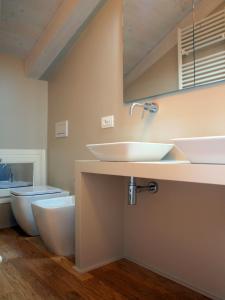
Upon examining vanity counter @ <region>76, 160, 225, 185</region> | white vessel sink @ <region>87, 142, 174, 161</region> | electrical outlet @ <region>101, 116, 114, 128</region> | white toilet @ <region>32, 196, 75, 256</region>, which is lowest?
white toilet @ <region>32, 196, 75, 256</region>

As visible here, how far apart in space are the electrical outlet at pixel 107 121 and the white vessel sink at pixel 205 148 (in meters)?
1.10

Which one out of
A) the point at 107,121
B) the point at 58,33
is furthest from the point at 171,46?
the point at 58,33

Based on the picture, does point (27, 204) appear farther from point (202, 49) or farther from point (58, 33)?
point (202, 49)

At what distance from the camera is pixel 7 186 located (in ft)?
8.82

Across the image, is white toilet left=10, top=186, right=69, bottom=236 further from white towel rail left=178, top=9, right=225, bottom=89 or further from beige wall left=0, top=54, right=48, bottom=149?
white towel rail left=178, top=9, right=225, bottom=89

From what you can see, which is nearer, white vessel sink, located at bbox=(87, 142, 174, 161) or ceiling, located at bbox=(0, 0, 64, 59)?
white vessel sink, located at bbox=(87, 142, 174, 161)

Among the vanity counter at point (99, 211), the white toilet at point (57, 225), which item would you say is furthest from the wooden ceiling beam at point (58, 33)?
the white toilet at point (57, 225)

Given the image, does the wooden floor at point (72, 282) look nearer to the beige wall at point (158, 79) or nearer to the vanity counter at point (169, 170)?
the vanity counter at point (169, 170)

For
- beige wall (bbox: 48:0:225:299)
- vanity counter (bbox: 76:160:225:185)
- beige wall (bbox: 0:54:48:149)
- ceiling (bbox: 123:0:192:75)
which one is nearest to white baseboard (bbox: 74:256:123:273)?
beige wall (bbox: 48:0:225:299)

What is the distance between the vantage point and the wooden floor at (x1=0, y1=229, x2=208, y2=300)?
140 centimetres

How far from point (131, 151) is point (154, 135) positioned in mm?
467

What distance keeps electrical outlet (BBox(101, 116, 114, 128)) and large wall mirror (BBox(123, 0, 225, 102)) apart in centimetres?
23

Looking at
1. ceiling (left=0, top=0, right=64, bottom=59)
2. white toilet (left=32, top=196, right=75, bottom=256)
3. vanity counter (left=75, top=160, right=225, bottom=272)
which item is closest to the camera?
vanity counter (left=75, top=160, right=225, bottom=272)

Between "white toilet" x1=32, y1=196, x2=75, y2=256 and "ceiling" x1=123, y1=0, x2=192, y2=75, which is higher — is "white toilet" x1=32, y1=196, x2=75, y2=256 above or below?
below
